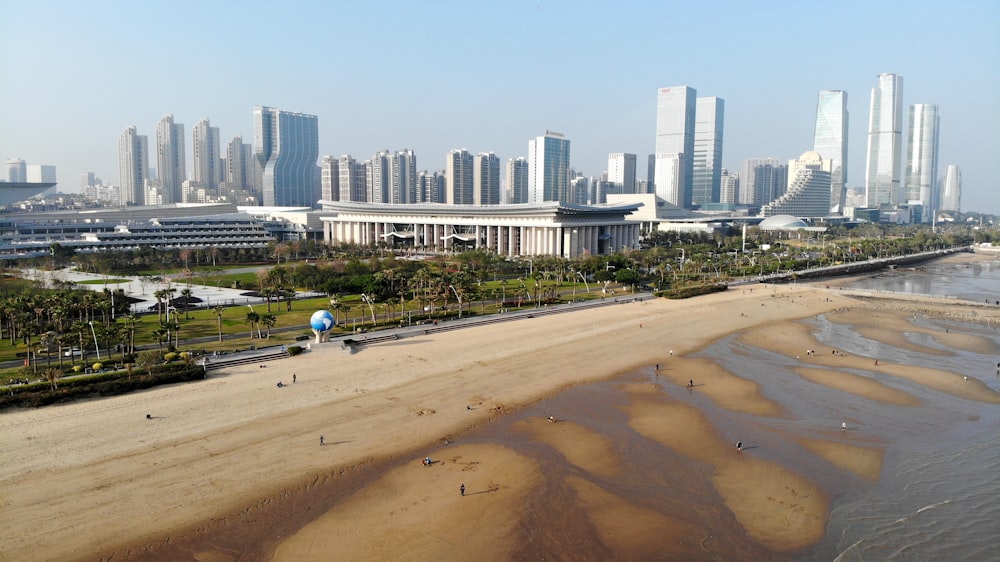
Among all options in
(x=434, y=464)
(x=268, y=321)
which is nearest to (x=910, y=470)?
(x=434, y=464)

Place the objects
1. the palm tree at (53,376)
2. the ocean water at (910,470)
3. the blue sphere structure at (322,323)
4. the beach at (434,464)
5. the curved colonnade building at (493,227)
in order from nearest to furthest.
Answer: the beach at (434,464), the ocean water at (910,470), the palm tree at (53,376), the blue sphere structure at (322,323), the curved colonnade building at (493,227)

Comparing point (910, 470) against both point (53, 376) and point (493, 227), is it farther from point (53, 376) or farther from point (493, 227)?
point (493, 227)

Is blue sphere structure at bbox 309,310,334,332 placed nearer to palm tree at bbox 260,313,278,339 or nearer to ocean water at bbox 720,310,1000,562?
palm tree at bbox 260,313,278,339

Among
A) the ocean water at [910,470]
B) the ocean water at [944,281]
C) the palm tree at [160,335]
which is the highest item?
the palm tree at [160,335]

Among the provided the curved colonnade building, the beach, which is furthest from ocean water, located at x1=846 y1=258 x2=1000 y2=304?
the beach

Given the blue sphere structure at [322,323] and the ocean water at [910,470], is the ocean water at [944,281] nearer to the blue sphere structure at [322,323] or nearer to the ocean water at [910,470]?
the ocean water at [910,470]

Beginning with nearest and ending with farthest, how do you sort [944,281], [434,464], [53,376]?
[434,464], [53,376], [944,281]

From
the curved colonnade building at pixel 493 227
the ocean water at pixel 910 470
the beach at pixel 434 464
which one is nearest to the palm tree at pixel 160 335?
the beach at pixel 434 464

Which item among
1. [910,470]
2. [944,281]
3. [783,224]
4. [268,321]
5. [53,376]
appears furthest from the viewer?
[783,224]
